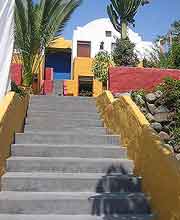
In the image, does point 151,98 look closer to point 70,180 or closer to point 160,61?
point 160,61

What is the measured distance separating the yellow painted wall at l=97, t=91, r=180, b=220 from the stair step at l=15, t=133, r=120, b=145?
0.27 metres

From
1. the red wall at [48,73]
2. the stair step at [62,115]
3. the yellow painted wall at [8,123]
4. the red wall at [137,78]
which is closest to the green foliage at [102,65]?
the red wall at [137,78]

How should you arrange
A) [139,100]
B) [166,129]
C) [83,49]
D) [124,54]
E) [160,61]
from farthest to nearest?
[83,49]
[160,61]
[124,54]
[139,100]
[166,129]

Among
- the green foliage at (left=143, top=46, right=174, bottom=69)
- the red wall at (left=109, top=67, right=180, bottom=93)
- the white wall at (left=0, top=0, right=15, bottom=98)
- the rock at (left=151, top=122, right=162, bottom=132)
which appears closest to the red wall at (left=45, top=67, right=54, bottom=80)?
the green foliage at (left=143, top=46, right=174, bottom=69)

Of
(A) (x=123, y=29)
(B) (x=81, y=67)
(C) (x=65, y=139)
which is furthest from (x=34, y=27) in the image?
(B) (x=81, y=67)

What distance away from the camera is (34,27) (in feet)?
49.6

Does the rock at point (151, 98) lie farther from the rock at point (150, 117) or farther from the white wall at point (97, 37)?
the white wall at point (97, 37)

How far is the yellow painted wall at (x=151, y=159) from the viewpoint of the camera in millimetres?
4961

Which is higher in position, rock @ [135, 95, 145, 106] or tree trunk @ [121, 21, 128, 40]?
tree trunk @ [121, 21, 128, 40]

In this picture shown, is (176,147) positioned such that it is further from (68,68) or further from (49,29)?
(68,68)

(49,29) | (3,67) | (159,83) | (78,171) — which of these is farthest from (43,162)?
(49,29)

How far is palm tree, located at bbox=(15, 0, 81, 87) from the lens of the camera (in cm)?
1501

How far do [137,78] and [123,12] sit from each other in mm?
4266

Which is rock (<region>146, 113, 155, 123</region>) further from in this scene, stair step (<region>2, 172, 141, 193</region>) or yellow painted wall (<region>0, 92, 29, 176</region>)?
stair step (<region>2, 172, 141, 193</region>)
